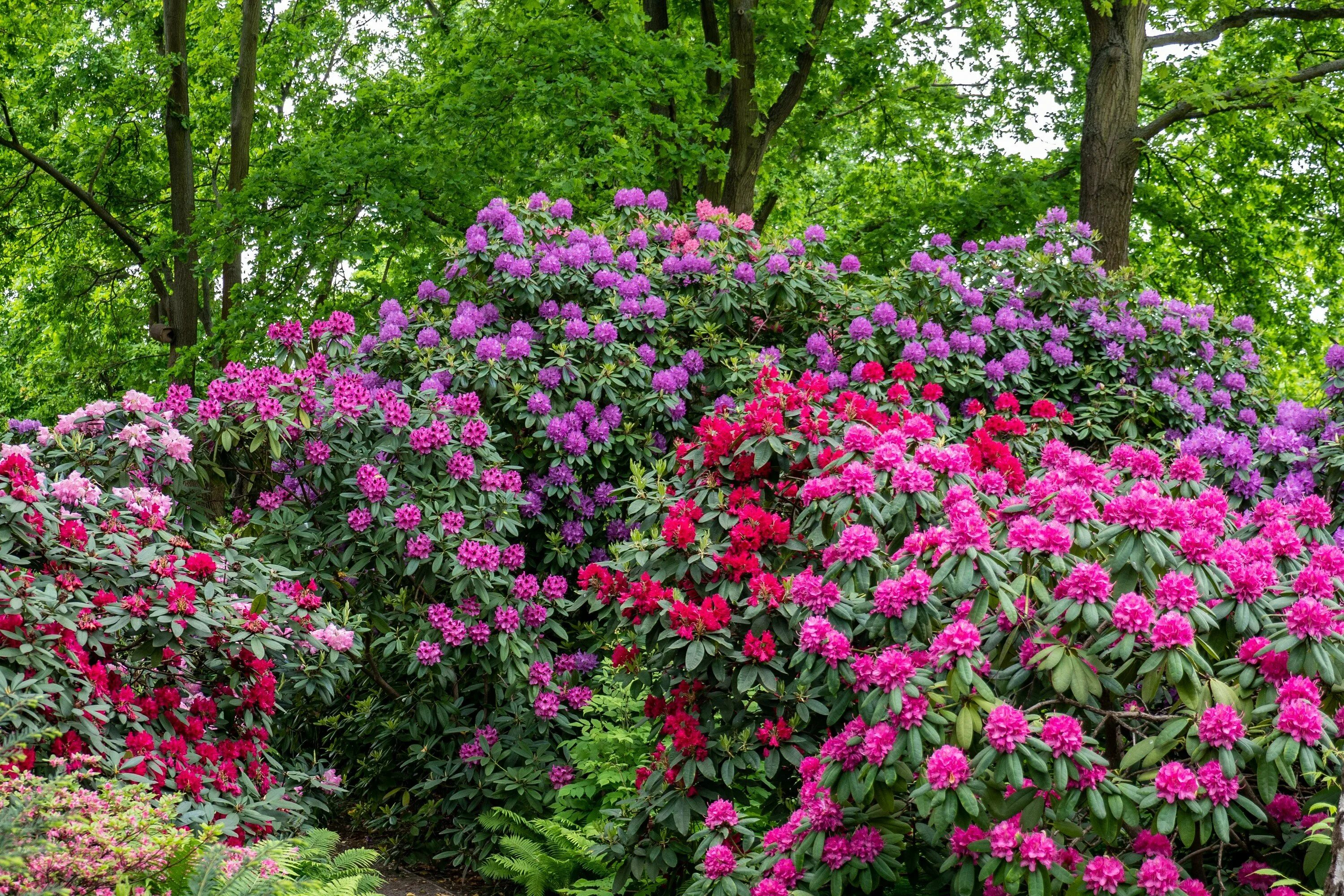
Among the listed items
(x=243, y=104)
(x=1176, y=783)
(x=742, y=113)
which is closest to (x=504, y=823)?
(x=1176, y=783)

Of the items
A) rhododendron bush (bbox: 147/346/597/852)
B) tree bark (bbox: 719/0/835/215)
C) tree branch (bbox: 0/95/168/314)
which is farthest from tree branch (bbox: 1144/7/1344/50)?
tree branch (bbox: 0/95/168/314)

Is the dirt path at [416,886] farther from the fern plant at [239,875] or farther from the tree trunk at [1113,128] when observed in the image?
the tree trunk at [1113,128]

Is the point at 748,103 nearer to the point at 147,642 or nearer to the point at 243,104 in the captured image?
the point at 243,104

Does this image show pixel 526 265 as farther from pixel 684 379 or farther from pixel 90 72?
pixel 90 72

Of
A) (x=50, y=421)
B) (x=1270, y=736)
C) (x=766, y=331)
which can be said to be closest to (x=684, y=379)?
(x=766, y=331)

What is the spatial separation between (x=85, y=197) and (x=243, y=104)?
218cm

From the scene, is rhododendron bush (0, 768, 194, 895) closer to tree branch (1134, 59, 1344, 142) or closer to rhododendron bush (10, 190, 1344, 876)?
rhododendron bush (10, 190, 1344, 876)

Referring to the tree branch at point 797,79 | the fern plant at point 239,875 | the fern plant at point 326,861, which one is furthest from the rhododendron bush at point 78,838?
the tree branch at point 797,79

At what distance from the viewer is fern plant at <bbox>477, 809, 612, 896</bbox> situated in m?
5.03

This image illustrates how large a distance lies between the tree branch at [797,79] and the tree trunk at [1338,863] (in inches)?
416

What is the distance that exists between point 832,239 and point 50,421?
11.6 meters

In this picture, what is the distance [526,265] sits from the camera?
251 inches

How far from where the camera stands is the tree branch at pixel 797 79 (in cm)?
1211

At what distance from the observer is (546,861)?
16.8 ft
